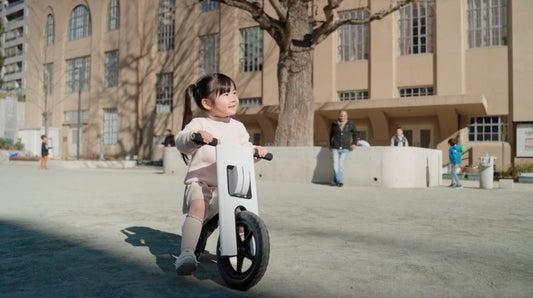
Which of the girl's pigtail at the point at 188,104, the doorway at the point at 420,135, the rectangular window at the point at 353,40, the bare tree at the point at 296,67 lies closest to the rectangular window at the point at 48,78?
the rectangular window at the point at 353,40

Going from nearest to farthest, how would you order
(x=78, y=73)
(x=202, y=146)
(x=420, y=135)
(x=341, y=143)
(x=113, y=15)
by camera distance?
1. (x=202, y=146)
2. (x=341, y=143)
3. (x=420, y=135)
4. (x=113, y=15)
5. (x=78, y=73)

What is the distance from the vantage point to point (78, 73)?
38625mm

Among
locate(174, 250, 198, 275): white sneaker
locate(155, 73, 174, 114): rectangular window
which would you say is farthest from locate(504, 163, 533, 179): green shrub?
locate(155, 73, 174, 114): rectangular window

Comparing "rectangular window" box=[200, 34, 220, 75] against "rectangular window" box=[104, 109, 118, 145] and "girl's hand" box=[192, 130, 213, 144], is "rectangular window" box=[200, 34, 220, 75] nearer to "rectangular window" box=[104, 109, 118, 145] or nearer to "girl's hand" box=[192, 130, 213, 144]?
"rectangular window" box=[104, 109, 118, 145]

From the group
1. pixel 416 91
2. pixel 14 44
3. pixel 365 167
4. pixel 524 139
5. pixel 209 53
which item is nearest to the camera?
pixel 365 167

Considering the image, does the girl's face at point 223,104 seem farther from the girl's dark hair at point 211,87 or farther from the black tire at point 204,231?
the black tire at point 204,231

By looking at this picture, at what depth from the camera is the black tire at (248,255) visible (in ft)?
7.34

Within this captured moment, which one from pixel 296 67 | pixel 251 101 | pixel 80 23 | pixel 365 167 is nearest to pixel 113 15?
pixel 80 23

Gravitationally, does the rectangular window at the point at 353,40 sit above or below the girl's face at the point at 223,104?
above

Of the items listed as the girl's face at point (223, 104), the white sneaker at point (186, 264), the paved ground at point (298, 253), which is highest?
the girl's face at point (223, 104)

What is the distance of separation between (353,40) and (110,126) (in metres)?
22.0

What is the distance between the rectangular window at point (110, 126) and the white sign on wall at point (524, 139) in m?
28.7

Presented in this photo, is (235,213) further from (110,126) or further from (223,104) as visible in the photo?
(110,126)

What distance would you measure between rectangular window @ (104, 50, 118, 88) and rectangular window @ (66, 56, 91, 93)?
8.74 ft
